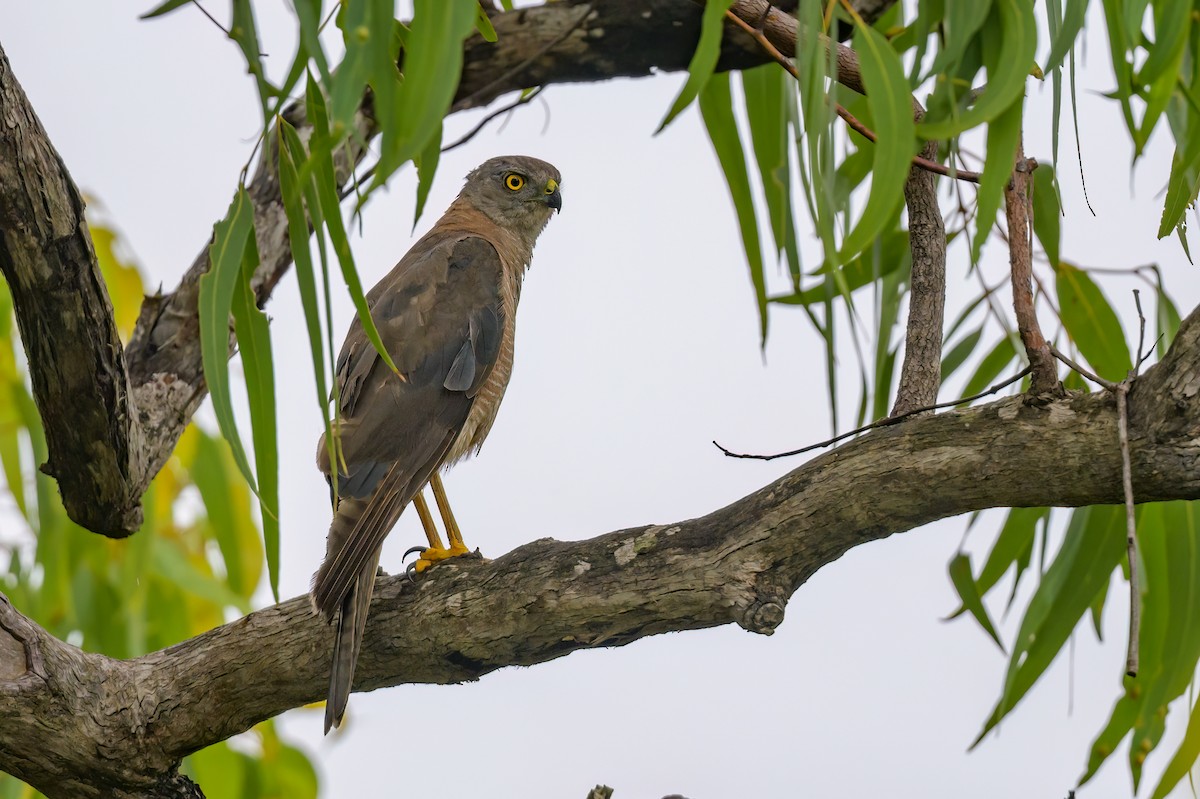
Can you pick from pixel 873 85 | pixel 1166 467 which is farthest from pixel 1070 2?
pixel 1166 467

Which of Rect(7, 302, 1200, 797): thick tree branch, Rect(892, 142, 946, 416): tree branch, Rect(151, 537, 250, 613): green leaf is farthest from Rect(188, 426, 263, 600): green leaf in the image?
Rect(892, 142, 946, 416): tree branch

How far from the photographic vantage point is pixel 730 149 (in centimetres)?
263

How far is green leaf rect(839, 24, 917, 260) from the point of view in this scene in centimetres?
158

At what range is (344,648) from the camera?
7.93 ft

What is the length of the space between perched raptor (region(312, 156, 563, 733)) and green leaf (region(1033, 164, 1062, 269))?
1452 mm

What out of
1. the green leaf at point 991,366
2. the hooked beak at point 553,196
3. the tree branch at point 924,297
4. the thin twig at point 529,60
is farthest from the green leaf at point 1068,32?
the hooked beak at point 553,196

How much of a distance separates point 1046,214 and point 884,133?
1479 millimetres

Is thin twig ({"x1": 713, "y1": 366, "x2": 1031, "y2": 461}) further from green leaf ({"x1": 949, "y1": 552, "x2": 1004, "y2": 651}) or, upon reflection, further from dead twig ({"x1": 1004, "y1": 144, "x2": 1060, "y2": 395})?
green leaf ({"x1": 949, "y1": 552, "x2": 1004, "y2": 651})

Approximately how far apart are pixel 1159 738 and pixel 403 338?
2.15 metres

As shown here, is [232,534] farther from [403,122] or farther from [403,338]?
[403,122]

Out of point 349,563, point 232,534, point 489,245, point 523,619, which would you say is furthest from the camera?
point 232,534

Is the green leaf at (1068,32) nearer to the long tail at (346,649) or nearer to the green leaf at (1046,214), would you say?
the green leaf at (1046,214)

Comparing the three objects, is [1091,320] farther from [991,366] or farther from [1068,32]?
[1068,32]

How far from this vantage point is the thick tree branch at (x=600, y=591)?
1.88 metres
